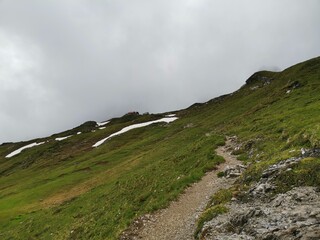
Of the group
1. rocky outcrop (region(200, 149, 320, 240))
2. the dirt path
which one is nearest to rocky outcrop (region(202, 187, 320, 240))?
rocky outcrop (region(200, 149, 320, 240))

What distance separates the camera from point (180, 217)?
26.1 meters

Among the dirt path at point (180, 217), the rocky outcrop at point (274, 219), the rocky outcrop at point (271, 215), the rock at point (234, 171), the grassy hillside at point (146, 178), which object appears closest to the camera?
the rocky outcrop at point (274, 219)

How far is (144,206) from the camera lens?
3125 centimetres

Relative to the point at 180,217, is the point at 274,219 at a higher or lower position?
higher

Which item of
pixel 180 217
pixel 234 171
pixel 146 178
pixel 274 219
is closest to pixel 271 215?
pixel 274 219

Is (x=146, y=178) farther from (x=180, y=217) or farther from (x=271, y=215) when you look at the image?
(x=271, y=215)

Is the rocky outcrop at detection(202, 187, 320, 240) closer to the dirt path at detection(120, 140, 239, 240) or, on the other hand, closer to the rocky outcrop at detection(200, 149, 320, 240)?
the rocky outcrop at detection(200, 149, 320, 240)

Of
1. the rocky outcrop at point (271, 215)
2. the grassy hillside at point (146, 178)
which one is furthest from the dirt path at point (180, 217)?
the rocky outcrop at point (271, 215)

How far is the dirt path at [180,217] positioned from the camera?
945 inches

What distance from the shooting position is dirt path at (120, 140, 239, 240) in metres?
24.0

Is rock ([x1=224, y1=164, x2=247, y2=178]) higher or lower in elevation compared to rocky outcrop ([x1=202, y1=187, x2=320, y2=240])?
higher

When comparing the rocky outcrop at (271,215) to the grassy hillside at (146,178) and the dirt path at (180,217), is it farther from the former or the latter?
the dirt path at (180,217)

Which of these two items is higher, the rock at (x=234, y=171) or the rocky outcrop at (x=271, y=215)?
the rock at (x=234, y=171)

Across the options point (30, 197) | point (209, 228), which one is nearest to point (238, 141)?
point (209, 228)
